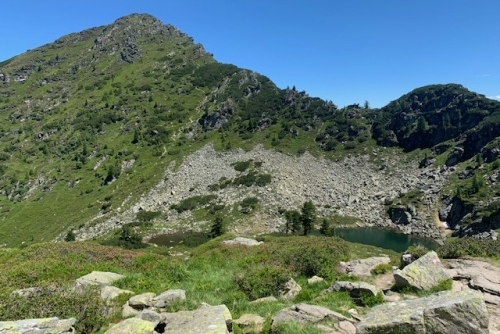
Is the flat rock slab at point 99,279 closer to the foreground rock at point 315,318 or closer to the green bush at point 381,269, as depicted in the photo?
the foreground rock at point 315,318

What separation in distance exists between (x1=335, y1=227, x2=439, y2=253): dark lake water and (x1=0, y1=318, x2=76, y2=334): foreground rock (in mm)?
65912

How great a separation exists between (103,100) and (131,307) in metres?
156

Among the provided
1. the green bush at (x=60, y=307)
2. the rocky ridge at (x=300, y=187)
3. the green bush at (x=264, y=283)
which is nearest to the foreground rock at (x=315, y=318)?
the green bush at (x=264, y=283)

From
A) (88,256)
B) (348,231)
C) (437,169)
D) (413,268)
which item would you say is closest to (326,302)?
(413,268)

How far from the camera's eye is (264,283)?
13750mm

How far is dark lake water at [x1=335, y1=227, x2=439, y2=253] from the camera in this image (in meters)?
71.9

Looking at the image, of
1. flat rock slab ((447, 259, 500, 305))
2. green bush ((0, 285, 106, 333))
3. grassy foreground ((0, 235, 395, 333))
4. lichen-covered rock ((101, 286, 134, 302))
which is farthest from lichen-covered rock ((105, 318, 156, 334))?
flat rock slab ((447, 259, 500, 305))

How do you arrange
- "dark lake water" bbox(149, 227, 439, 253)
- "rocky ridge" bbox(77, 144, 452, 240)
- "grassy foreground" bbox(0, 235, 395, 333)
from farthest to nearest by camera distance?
"rocky ridge" bbox(77, 144, 452, 240) → "dark lake water" bbox(149, 227, 439, 253) → "grassy foreground" bbox(0, 235, 395, 333)

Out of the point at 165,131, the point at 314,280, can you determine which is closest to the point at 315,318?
the point at 314,280

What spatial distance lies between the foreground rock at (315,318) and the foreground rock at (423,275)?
423 centimetres

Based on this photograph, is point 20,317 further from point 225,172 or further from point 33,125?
point 33,125

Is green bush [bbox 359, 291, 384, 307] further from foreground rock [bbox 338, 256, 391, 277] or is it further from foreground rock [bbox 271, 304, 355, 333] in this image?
foreground rock [bbox 338, 256, 391, 277]

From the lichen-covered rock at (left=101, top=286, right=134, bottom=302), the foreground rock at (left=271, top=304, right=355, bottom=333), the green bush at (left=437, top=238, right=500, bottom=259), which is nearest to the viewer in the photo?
the foreground rock at (left=271, top=304, right=355, bottom=333)

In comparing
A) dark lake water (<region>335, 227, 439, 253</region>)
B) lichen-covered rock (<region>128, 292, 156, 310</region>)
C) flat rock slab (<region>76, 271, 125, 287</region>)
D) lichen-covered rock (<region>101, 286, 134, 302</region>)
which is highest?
lichen-covered rock (<region>128, 292, 156, 310</region>)
